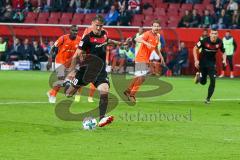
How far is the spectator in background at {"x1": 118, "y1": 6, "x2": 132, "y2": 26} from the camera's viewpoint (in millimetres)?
40625

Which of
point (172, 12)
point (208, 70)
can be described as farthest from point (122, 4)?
point (208, 70)

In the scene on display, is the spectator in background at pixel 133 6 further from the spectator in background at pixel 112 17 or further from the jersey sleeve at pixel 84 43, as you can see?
the jersey sleeve at pixel 84 43

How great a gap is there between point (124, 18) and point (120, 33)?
118 centimetres

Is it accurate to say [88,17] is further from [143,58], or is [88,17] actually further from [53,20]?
[143,58]

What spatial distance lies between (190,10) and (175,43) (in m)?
1.81

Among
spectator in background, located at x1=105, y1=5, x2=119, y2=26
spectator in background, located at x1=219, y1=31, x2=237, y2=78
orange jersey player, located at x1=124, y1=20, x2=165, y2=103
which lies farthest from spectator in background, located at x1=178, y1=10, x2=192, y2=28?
orange jersey player, located at x1=124, y1=20, x2=165, y2=103

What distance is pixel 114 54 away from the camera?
1545 inches

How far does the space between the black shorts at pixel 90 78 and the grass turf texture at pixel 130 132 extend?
98cm

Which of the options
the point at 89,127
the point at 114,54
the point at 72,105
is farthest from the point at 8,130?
the point at 114,54

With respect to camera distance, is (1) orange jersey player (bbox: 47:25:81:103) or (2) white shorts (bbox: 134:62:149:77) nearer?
(1) orange jersey player (bbox: 47:25:81:103)

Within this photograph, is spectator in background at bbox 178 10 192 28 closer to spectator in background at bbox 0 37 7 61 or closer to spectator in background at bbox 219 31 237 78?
spectator in background at bbox 219 31 237 78

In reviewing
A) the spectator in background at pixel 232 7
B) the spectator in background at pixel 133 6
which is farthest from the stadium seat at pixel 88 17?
the spectator in background at pixel 232 7

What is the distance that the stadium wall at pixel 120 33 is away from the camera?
38094mm

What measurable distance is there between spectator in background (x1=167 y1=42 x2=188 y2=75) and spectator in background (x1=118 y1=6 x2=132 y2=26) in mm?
3806
